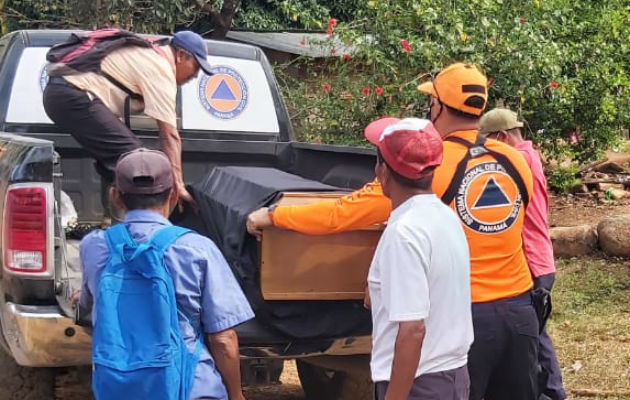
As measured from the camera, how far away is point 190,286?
2.72 metres

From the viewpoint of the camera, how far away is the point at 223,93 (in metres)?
5.61

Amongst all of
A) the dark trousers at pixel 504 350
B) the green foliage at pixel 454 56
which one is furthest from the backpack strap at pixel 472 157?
the green foliage at pixel 454 56

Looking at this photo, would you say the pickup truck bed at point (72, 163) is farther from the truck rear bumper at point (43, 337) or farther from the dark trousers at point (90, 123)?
the dark trousers at point (90, 123)

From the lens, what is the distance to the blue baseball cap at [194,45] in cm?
479

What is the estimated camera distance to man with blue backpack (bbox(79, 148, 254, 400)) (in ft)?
8.63

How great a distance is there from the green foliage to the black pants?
416cm

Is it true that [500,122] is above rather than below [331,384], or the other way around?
above

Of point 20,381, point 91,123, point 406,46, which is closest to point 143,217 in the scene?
point 20,381

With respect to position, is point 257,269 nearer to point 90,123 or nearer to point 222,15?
point 90,123

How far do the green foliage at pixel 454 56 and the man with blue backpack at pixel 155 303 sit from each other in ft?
19.1

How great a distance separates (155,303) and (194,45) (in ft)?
7.92

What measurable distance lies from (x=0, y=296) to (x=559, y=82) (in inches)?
260

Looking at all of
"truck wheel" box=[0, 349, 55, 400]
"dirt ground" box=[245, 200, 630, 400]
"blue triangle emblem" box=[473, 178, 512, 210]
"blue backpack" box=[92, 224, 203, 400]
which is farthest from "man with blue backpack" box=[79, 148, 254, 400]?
"dirt ground" box=[245, 200, 630, 400]

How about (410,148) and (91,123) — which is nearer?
(410,148)
